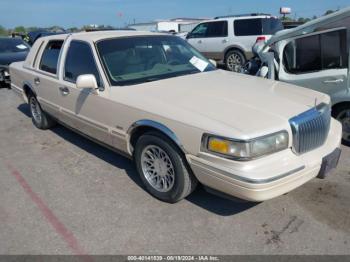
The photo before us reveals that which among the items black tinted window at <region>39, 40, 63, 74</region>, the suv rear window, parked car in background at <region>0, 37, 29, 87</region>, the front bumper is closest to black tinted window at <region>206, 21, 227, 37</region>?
the suv rear window

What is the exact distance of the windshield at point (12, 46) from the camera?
11187 millimetres

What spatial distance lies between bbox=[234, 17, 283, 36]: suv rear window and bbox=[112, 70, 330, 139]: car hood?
26.9 feet

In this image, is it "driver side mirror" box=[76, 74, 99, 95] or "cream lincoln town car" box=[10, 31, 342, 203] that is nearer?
"cream lincoln town car" box=[10, 31, 342, 203]

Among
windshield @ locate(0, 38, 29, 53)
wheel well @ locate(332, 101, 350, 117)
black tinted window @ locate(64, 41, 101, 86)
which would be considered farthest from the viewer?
windshield @ locate(0, 38, 29, 53)

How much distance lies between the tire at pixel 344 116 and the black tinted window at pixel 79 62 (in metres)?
3.29

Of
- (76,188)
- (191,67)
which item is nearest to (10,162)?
(76,188)

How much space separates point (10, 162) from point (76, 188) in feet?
4.86

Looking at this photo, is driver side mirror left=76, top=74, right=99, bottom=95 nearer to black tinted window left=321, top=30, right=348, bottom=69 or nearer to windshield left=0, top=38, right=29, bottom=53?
black tinted window left=321, top=30, right=348, bottom=69

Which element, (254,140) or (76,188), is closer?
(254,140)

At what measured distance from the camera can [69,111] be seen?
183 inches

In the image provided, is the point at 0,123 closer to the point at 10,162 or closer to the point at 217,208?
the point at 10,162

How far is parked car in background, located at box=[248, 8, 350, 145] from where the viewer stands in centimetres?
474

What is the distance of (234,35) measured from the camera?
12.1 meters

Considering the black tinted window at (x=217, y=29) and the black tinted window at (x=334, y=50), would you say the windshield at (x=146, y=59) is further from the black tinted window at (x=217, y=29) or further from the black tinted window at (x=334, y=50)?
the black tinted window at (x=217, y=29)
